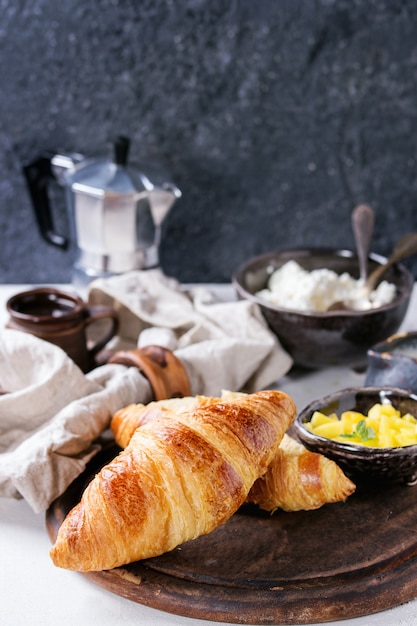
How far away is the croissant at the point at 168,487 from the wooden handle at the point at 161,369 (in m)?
0.29

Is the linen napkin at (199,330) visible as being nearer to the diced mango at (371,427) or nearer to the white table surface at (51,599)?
the diced mango at (371,427)

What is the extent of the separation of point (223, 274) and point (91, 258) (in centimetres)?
41

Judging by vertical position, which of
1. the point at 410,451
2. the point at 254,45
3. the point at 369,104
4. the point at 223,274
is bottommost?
the point at 223,274

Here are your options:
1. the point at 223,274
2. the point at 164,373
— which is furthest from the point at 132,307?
the point at 223,274

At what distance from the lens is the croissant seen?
886 millimetres

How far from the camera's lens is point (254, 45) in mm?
1800

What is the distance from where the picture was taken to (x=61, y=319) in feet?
4.42

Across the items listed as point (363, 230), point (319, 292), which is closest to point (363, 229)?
point (363, 230)

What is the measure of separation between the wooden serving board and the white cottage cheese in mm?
574

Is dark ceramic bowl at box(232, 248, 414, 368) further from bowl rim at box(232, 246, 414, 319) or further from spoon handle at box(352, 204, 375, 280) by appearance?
spoon handle at box(352, 204, 375, 280)

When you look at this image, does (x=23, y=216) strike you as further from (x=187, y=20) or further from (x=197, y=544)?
(x=197, y=544)

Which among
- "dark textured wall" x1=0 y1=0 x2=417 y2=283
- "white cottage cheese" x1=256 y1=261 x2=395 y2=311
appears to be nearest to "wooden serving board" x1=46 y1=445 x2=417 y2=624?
"white cottage cheese" x1=256 y1=261 x2=395 y2=311

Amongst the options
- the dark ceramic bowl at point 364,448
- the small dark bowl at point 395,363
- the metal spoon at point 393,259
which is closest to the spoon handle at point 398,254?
the metal spoon at point 393,259

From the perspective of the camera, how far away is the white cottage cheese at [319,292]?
156cm
